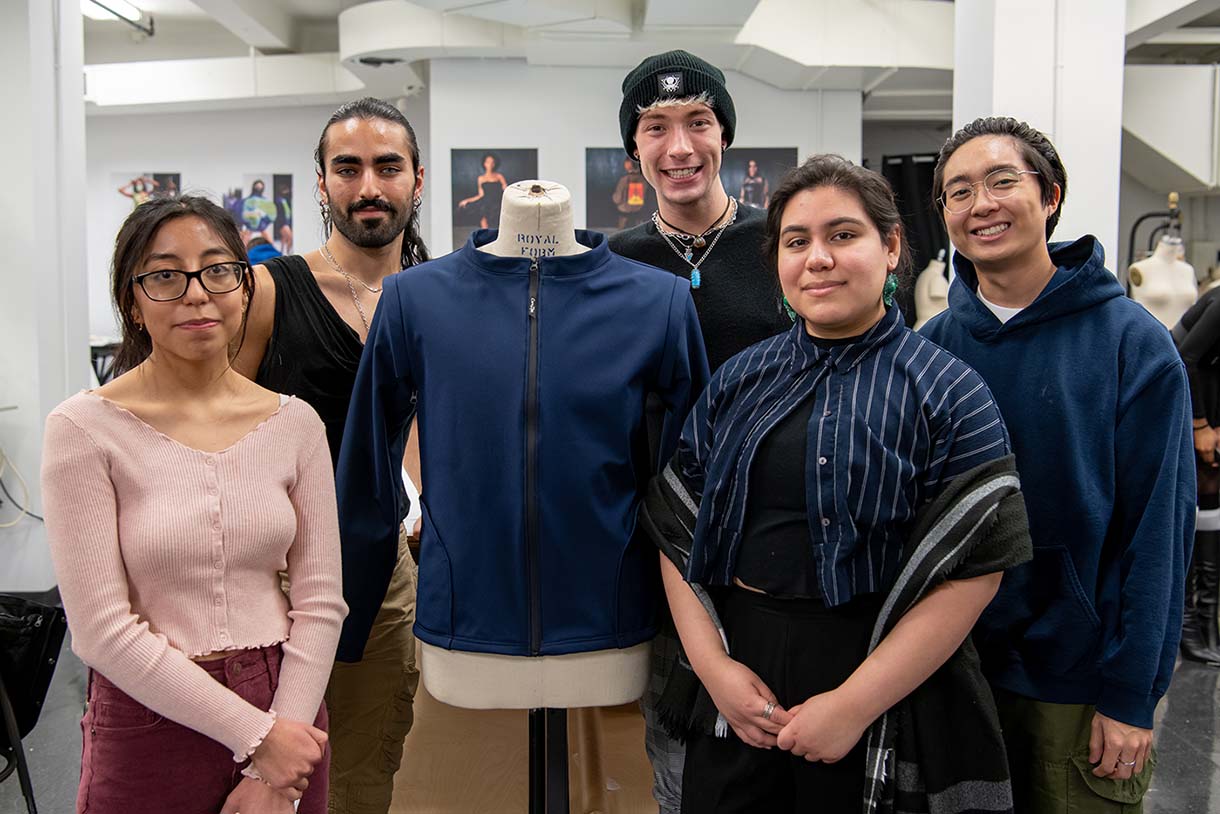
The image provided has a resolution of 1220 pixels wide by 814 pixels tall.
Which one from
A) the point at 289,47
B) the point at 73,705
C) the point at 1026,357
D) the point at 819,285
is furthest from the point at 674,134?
the point at 289,47

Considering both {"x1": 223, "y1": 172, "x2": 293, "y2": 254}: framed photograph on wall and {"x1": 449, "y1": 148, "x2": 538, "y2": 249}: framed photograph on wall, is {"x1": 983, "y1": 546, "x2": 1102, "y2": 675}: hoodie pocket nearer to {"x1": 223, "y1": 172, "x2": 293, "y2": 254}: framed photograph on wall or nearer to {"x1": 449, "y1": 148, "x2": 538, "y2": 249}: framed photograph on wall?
{"x1": 449, "y1": 148, "x2": 538, "y2": 249}: framed photograph on wall

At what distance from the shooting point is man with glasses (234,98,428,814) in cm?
195

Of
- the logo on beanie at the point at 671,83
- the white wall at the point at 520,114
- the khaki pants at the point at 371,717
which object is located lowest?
the khaki pants at the point at 371,717

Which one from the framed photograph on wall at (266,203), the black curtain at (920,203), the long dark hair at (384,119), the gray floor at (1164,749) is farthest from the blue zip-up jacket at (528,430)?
the framed photograph on wall at (266,203)

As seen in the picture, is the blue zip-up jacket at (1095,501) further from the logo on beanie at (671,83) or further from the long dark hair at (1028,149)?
the logo on beanie at (671,83)

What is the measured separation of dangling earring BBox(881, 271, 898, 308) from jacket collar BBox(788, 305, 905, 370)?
3 cm

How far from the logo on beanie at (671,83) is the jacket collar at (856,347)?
29.1 inches

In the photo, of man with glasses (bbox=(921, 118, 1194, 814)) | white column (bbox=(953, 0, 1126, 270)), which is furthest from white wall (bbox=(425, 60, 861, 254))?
man with glasses (bbox=(921, 118, 1194, 814))

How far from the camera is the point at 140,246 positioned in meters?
1.43

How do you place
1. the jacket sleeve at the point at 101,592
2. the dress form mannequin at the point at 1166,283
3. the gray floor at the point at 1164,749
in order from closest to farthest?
the jacket sleeve at the point at 101,592, the gray floor at the point at 1164,749, the dress form mannequin at the point at 1166,283

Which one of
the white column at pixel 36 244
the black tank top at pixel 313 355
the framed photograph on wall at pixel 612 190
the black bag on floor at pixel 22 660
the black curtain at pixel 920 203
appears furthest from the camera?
the black curtain at pixel 920 203

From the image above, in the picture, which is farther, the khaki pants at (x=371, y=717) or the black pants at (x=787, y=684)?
the khaki pants at (x=371, y=717)

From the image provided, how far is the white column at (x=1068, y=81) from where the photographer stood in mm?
3605

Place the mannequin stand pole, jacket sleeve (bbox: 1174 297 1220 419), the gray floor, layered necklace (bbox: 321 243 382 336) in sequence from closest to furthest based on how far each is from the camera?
the mannequin stand pole, layered necklace (bbox: 321 243 382 336), the gray floor, jacket sleeve (bbox: 1174 297 1220 419)
